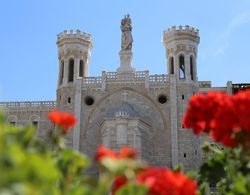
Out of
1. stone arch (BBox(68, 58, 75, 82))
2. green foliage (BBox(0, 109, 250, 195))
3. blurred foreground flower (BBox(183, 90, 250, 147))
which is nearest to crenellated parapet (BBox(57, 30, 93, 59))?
stone arch (BBox(68, 58, 75, 82))

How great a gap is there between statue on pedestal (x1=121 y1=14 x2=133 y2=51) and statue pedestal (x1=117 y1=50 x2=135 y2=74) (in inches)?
20.0

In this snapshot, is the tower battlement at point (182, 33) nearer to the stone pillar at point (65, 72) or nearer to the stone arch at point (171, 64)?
the stone arch at point (171, 64)

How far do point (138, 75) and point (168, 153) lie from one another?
24.5ft

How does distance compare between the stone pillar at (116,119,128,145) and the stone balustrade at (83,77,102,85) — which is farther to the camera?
the stone balustrade at (83,77,102,85)

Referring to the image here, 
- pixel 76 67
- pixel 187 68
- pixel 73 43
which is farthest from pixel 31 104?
pixel 187 68

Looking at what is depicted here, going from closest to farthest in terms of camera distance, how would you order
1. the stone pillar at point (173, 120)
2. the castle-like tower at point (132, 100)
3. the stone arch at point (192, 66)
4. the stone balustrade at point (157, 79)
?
the castle-like tower at point (132, 100) < the stone pillar at point (173, 120) < the stone balustrade at point (157, 79) < the stone arch at point (192, 66)

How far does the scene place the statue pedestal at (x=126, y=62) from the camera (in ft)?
131

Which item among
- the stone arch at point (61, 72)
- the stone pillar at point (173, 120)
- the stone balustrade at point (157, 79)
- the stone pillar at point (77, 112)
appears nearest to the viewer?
the stone pillar at point (173, 120)

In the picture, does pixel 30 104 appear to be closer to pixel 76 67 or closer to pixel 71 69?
pixel 71 69

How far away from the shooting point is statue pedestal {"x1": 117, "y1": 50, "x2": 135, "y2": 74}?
131 ft

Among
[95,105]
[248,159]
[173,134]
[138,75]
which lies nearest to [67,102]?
[95,105]

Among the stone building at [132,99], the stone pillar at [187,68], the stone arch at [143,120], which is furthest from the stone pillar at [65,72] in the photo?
the stone pillar at [187,68]

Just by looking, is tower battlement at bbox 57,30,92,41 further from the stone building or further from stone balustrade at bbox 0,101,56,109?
stone balustrade at bbox 0,101,56,109

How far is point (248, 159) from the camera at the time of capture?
13.3 feet
